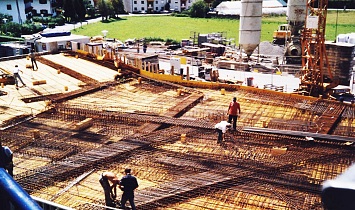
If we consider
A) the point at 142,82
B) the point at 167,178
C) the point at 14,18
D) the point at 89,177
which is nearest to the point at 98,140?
the point at 89,177

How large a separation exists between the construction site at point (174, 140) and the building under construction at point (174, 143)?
0.03 m

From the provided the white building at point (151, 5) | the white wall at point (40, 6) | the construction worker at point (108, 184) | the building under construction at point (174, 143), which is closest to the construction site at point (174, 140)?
the building under construction at point (174, 143)

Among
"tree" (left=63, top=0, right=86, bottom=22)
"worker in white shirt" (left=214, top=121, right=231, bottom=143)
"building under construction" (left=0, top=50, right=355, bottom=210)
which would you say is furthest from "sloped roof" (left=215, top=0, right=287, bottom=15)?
"worker in white shirt" (left=214, top=121, right=231, bottom=143)

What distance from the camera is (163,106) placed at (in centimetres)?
1567

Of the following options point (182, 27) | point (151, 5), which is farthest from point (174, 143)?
point (151, 5)

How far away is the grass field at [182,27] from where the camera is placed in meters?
52.3

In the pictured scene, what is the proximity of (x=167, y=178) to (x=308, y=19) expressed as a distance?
1192 cm

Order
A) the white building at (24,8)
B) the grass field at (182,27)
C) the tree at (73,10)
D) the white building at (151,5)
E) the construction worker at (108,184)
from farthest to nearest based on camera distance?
the white building at (151,5) < the tree at (73,10) < the white building at (24,8) < the grass field at (182,27) < the construction worker at (108,184)

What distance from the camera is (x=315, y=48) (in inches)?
712

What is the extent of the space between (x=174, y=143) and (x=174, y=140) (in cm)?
18

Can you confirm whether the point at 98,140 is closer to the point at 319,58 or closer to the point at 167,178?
the point at 167,178

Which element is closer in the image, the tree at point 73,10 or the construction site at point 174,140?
the construction site at point 174,140

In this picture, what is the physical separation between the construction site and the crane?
71mm

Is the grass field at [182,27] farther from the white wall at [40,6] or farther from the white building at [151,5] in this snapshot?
the white building at [151,5]
